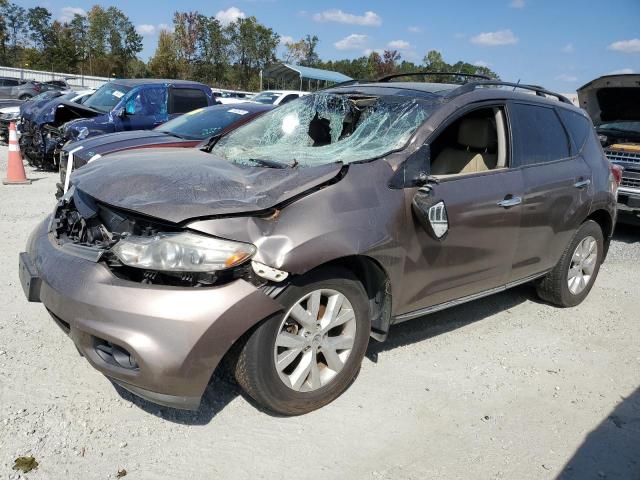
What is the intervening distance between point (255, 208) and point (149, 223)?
0.51 metres

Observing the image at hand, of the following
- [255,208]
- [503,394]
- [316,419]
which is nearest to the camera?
[255,208]

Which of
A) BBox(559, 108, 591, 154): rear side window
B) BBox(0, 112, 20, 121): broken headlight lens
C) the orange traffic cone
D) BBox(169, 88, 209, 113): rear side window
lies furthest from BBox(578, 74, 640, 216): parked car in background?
BBox(0, 112, 20, 121): broken headlight lens

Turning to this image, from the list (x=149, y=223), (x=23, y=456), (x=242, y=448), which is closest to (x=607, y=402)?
(x=242, y=448)

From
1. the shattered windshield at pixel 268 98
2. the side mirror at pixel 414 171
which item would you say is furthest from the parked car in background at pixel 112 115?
the side mirror at pixel 414 171

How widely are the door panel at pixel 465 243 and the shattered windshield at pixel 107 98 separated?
8.61 meters

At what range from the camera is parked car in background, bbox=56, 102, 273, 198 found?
20.5ft

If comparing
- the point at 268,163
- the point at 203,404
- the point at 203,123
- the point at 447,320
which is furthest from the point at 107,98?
the point at 203,404

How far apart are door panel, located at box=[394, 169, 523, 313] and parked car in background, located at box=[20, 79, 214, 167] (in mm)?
7317

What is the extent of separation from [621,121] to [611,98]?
1.45ft

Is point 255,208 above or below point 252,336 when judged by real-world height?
above

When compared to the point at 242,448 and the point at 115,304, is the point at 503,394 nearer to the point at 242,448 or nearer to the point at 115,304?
the point at 242,448

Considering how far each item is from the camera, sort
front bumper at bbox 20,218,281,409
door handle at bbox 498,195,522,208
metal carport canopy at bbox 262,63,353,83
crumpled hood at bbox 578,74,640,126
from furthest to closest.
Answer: metal carport canopy at bbox 262,63,353,83
crumpled hood at bbox 578,74,640,126
door handle at bbox 498,195,522,208
front bumper at bbox 20,218,281,409

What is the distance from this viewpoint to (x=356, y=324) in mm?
2965

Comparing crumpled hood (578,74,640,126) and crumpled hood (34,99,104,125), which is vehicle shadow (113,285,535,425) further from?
crumpled hood (34,99,104,125)
